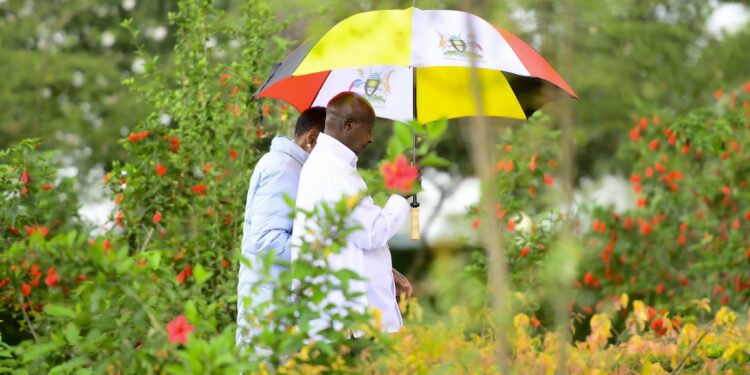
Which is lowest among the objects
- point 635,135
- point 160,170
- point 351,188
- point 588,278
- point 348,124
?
point 588,278

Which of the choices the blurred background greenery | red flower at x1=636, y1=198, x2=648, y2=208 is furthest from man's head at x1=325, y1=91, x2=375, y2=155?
the blurred background greenery

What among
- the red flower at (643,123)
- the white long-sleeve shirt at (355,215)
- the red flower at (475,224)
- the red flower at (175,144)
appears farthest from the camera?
the red flower at (643,123)

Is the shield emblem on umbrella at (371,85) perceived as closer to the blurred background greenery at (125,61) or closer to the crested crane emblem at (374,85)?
the crested crane emblem at (374,85)

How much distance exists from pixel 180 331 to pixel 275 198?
1.36 meters

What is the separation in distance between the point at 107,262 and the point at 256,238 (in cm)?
121

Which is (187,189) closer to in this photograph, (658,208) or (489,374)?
(489,374)

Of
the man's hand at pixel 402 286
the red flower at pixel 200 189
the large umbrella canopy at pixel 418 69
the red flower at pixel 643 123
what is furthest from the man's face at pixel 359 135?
the red flower at pixel 643 123

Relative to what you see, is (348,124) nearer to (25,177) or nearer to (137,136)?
(25,177)

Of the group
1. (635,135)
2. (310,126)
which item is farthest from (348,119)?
(635,135)

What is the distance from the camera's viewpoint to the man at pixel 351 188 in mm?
3857

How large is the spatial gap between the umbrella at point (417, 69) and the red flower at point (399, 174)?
1.42 ft

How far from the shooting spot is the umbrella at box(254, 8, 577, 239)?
12.8 feet

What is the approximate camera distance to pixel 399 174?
2799 millimetres

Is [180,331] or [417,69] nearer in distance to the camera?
[180,331]
